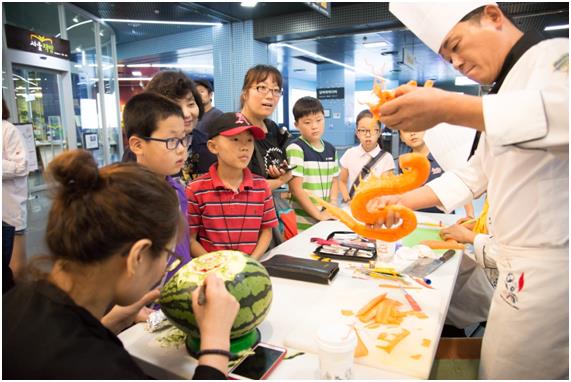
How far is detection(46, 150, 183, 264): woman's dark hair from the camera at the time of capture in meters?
1.08

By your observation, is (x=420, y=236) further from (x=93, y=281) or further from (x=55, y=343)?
(x=55, y=343)

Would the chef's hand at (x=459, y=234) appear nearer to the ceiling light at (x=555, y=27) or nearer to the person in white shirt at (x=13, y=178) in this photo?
the person in white shirt at (x=13, y=178)

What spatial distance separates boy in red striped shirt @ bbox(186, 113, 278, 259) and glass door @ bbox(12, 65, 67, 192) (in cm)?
507

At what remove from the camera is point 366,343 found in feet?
4.42

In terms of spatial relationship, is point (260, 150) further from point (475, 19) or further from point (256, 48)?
point (256, 48)

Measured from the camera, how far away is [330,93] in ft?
32.4

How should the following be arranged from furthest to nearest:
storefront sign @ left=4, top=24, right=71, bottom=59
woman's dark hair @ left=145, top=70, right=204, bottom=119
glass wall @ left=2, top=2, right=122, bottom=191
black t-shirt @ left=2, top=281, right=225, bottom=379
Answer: glass wall @ left=2, top=2, right=122, bottom=191 → storefront sign @ left=4, top=24, right=71, bottom=59 → woman's dark hair @ left=145, top=70, right=204, bottom=119 → black t-shirt @ left=2, top=281, right=225, bottom=379

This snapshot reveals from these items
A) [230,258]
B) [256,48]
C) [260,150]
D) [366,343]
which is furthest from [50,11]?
[366,343]

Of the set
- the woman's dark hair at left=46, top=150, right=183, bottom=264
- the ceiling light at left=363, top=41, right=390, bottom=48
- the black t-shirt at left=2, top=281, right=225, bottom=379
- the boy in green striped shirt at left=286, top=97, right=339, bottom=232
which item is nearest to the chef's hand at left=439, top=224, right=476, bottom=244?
the boy in green striped shirt at left=286, top=97, right=339, bottom=232

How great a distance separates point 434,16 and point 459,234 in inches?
51.4

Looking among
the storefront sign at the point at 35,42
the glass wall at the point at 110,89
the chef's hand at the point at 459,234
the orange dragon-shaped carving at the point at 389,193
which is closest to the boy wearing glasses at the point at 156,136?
the orange dragon-shaped carving at the point at 389,193

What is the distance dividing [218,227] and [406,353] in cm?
133

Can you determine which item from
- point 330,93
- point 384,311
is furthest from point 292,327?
point 330,93

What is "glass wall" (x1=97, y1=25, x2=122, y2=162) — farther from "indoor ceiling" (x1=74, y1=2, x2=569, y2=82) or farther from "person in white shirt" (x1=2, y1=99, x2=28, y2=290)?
"person in white shirt" (x1=2, y1=99, x2=28, y2=290)
